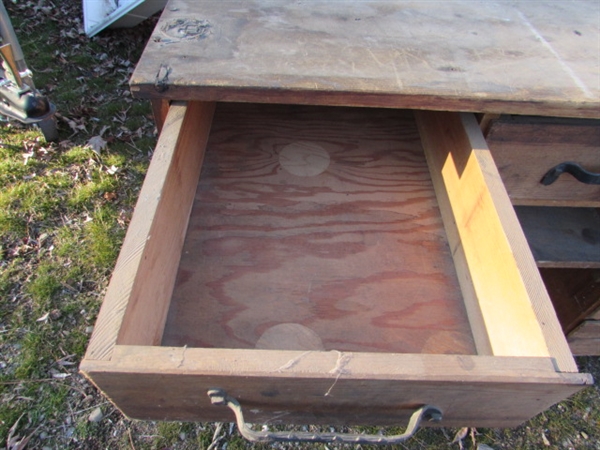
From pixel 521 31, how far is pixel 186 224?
103cm

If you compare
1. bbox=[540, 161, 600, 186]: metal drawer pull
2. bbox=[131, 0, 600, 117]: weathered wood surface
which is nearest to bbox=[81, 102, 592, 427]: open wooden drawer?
bbox=[131, 0, 600, 117]: weathered wood surface

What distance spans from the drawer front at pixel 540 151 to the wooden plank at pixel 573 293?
2.06 ft

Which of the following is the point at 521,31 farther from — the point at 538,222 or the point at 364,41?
the point at 538,222

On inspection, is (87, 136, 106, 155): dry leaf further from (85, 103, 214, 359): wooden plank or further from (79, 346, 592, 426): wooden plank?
(79, 346, 592, 426): wooden plank

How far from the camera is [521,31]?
124cm

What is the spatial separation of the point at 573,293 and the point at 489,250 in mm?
1220

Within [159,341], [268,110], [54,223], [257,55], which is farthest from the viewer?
[54,223]

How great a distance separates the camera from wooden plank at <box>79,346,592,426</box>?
0.67 m

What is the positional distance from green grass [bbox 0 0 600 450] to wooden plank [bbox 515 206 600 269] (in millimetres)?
739

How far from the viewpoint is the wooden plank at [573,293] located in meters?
1.76

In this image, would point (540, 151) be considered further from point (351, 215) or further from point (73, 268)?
point (73, 268)

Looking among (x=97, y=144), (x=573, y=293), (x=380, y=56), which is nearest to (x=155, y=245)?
(x=380, y=56)

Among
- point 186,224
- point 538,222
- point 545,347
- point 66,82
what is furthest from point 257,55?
point 66,82

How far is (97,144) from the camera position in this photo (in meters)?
2.72
